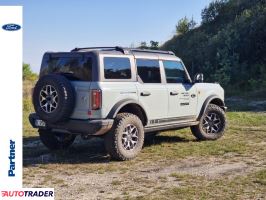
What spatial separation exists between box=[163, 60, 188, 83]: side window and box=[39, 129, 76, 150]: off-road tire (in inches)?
89.2

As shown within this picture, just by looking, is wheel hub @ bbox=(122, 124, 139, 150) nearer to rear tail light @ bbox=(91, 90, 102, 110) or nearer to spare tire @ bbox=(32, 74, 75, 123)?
rear tail light @ bbox=(91, 90, 102, 110)

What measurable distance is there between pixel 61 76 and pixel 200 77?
10.6 ft

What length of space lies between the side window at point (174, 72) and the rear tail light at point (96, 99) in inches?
77.5

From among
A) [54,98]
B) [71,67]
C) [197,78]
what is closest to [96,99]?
[54,98]

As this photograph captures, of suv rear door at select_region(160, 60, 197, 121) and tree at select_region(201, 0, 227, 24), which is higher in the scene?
tree at select_region(201, 0, 227, 24)

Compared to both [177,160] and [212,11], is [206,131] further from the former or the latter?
[212,11]

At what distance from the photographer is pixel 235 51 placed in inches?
997

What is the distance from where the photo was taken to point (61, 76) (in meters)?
8.09

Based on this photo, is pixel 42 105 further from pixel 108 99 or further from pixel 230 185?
pixel 230 185

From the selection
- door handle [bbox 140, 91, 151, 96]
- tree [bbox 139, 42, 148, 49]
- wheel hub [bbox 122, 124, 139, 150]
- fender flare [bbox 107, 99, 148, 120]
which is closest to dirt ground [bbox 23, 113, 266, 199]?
wheel hub [bbox 122, 124, 139, 150]

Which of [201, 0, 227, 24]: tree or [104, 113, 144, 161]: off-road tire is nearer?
[104, 113, 144, 161]: off-road tire

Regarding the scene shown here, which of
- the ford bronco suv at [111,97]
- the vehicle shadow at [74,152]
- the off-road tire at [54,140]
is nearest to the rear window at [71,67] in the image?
the ford bronco suv at [111,97]

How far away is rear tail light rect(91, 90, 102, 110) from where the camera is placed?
7.90 metres

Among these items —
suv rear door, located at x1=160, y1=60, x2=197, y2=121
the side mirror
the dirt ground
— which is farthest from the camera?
the side mirror
